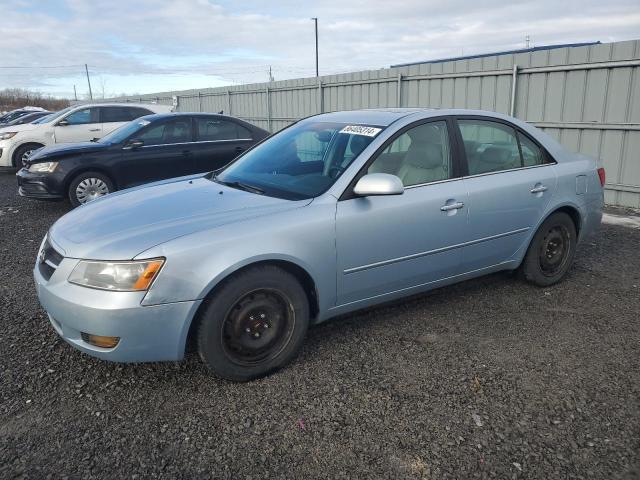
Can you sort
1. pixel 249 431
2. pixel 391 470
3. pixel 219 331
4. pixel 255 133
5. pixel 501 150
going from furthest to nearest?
pixel 255 133 → pixel 501 150 → pixel 219 331 → pixel 249 431 → pixel 391 470

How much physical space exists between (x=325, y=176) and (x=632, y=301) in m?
2.79

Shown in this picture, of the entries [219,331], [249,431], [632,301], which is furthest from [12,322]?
[632,301]

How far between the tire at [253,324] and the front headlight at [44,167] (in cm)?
596

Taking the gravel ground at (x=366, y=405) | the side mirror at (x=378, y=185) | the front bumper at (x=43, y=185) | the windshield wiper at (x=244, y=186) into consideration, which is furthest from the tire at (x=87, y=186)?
the side mirror at (x=378, y=185)

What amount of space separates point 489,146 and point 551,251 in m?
1.14

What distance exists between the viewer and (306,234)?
311cm

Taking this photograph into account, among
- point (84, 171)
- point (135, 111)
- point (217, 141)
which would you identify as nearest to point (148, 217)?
point (84, 171)

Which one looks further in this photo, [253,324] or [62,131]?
[62,131]

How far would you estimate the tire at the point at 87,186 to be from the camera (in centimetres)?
774

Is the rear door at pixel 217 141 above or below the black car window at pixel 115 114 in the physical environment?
below

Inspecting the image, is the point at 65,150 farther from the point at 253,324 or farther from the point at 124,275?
the point at 253,324

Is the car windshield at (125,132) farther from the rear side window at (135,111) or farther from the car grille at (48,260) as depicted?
the car grille at (48,260)

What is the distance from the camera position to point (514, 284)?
473cm

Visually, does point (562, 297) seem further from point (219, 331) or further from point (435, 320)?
point (219, 331)
